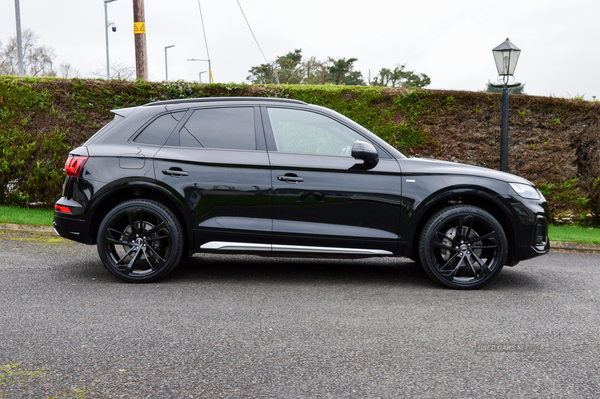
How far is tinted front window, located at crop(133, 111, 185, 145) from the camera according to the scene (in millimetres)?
5059

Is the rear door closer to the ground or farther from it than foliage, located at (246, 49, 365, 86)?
closer to the ground

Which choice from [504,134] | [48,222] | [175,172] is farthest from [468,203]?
[48,222]

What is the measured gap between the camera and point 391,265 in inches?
247

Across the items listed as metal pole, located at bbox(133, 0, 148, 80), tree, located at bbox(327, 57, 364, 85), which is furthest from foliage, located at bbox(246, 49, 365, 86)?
metal pole, located at bbox(133, 0, 148, 80)

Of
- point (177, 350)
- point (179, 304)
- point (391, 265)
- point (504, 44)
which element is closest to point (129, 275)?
point (179, 304)

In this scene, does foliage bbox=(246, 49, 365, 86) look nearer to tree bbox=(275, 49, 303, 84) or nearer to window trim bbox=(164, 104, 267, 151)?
tree bbox=(275, 49, 303, 84)

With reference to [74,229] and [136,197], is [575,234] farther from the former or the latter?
[74,229]

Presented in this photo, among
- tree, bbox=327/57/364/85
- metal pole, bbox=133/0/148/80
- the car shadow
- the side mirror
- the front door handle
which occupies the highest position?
tree, bbox=327/57/364/85

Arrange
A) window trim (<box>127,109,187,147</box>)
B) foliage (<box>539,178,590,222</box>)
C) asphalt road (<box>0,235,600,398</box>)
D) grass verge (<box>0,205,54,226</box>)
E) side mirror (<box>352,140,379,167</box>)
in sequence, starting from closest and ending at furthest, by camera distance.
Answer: asphalt road (<box>0,235,600,398</box>)
side mirror (<box>352,140,379,167</box>)
window trim (<box>127,109,187,147</box>)
grass verge (<box>0,205,54,226</box>)
foliage (<box>539,178,590,222</box>)

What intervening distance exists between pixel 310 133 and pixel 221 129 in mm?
910

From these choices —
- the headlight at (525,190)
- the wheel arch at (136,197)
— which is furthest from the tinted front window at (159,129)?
the headlight at (525,190)

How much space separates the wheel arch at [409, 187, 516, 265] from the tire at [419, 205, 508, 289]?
118mm

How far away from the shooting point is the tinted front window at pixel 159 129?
5059mm

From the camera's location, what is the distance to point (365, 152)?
472cm
